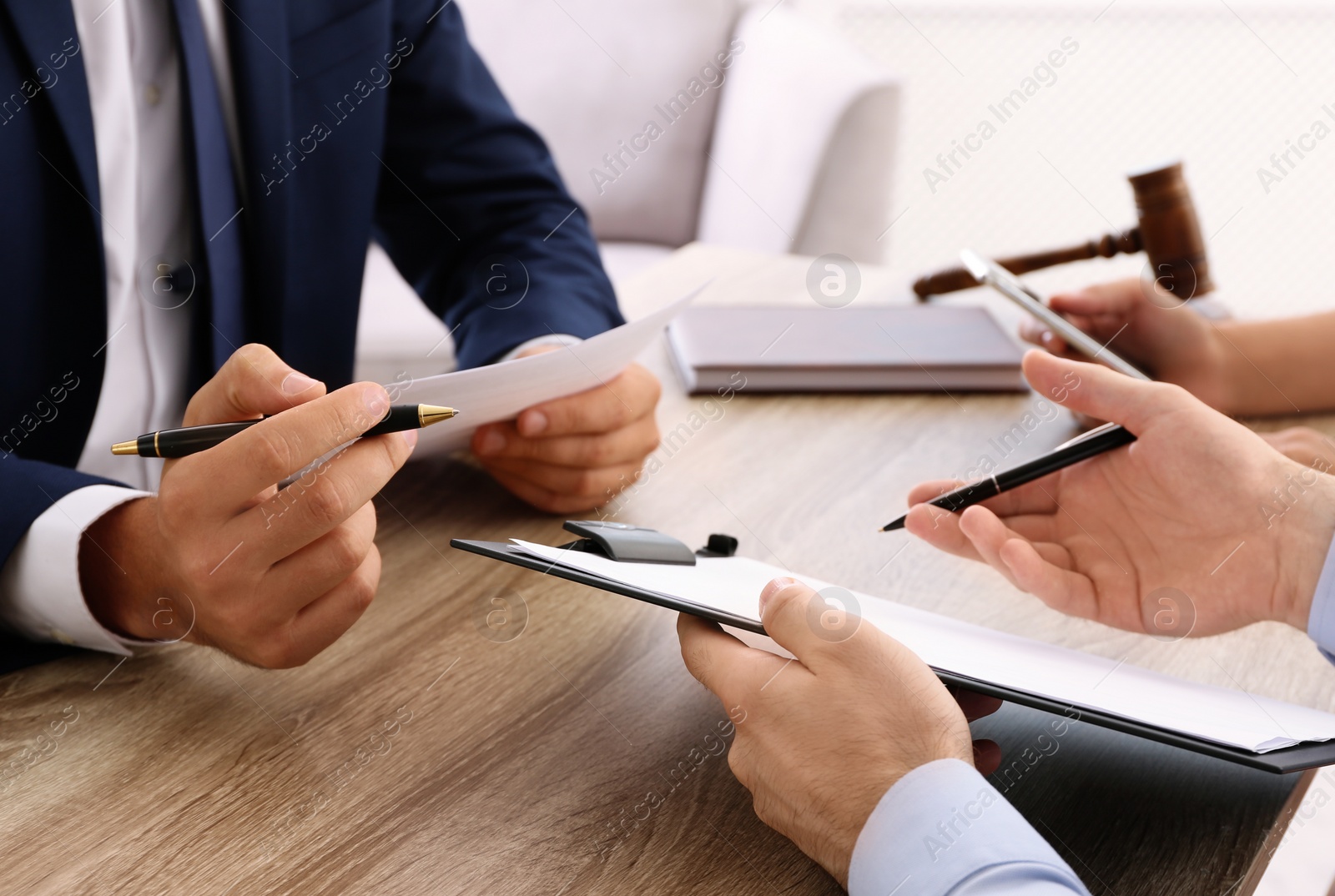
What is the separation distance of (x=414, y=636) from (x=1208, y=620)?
61 cm

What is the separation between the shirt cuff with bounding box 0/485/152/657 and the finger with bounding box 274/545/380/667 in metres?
0.13

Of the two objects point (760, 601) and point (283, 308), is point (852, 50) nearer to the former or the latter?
point (283, 308)

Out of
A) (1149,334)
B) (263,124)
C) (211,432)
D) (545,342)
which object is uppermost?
(263,124)

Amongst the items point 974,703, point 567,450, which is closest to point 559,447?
point 567,450

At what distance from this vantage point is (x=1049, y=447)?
116 cm

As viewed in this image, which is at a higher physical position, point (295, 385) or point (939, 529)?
point (295, 385)

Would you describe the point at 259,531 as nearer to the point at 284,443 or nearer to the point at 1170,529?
the point at 284,443

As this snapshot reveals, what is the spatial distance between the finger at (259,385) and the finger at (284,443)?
49 millimetres

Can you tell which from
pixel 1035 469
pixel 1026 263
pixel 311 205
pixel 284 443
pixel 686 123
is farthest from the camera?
pixel 686 123

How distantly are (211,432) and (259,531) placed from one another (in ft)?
0.24

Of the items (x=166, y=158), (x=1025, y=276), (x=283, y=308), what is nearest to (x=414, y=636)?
(x=283, y=308)

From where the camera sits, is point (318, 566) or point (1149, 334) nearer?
point (318, 566)

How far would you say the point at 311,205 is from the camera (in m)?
1.27

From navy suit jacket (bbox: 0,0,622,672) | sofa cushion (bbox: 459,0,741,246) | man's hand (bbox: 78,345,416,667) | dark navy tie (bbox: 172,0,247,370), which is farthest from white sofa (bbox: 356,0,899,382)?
man's hand (bbox: 78,345,416,667)
